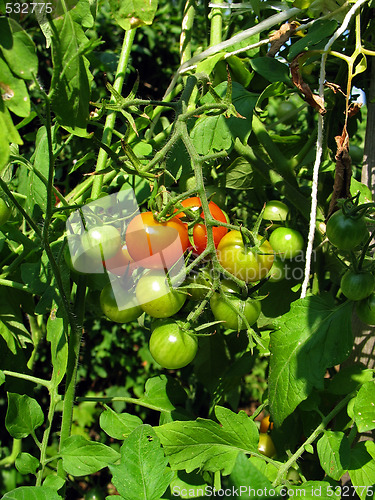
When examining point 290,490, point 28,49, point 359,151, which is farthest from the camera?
point 359,151

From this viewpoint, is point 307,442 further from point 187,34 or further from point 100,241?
point 187,34

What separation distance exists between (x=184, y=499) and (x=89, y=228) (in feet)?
1.53

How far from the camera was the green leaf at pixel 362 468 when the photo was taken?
25.1 inches

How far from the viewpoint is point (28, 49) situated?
44 cm

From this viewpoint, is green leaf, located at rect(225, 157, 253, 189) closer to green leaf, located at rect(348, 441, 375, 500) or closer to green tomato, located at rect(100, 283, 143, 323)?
green tomato, located at rect(100, 283, 143, 323)

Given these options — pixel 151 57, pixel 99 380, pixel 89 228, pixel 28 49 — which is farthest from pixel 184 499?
pixel 151 57

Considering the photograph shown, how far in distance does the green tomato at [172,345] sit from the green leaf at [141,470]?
12 centimetres

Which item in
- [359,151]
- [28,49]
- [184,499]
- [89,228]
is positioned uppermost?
[28,49]

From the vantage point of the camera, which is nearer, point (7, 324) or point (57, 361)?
point (57, 361)

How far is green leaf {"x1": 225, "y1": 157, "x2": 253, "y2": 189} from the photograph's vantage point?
926mm

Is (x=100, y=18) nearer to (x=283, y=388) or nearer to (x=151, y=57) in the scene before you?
(x=151, y=57)

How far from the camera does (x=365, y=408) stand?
2.07 ft

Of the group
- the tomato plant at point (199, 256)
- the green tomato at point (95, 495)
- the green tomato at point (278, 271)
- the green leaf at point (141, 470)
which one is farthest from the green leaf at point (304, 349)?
the green tomato at point (95, 495)

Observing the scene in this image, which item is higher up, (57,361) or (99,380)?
(57,361)
